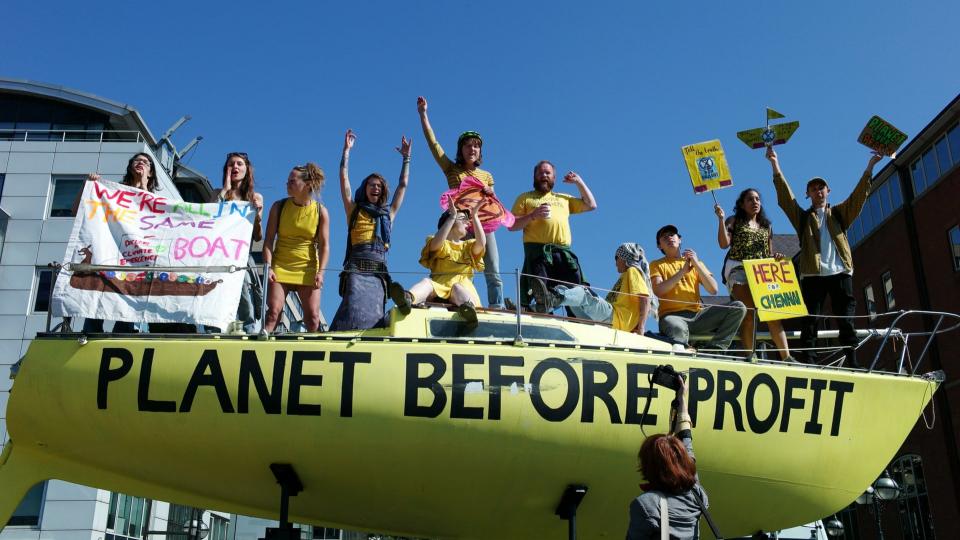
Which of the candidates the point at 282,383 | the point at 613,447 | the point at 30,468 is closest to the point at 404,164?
the point at 282,383

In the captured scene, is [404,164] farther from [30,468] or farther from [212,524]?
[212,524]

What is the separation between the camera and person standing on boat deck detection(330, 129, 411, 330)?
26.7 feet

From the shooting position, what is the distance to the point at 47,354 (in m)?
7.16

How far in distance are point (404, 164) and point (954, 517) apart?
2655cm

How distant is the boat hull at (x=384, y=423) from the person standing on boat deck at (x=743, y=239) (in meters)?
1.97

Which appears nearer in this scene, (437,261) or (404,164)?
(437,261)

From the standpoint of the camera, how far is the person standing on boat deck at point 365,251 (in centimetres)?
813

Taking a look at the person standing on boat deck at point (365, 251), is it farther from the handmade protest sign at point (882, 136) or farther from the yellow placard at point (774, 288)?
the handmade protest sign at point (882, 136)

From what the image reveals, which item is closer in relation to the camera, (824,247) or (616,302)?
(616,302)

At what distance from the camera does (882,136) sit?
974 cm

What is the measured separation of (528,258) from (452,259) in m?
1.28

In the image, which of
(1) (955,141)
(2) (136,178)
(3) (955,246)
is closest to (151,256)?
→ (2) (136,178)

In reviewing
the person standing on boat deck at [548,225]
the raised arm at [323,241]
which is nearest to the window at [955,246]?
the person standing on boat deck at [548,225]

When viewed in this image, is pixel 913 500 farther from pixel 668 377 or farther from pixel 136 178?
pixel 136 178
